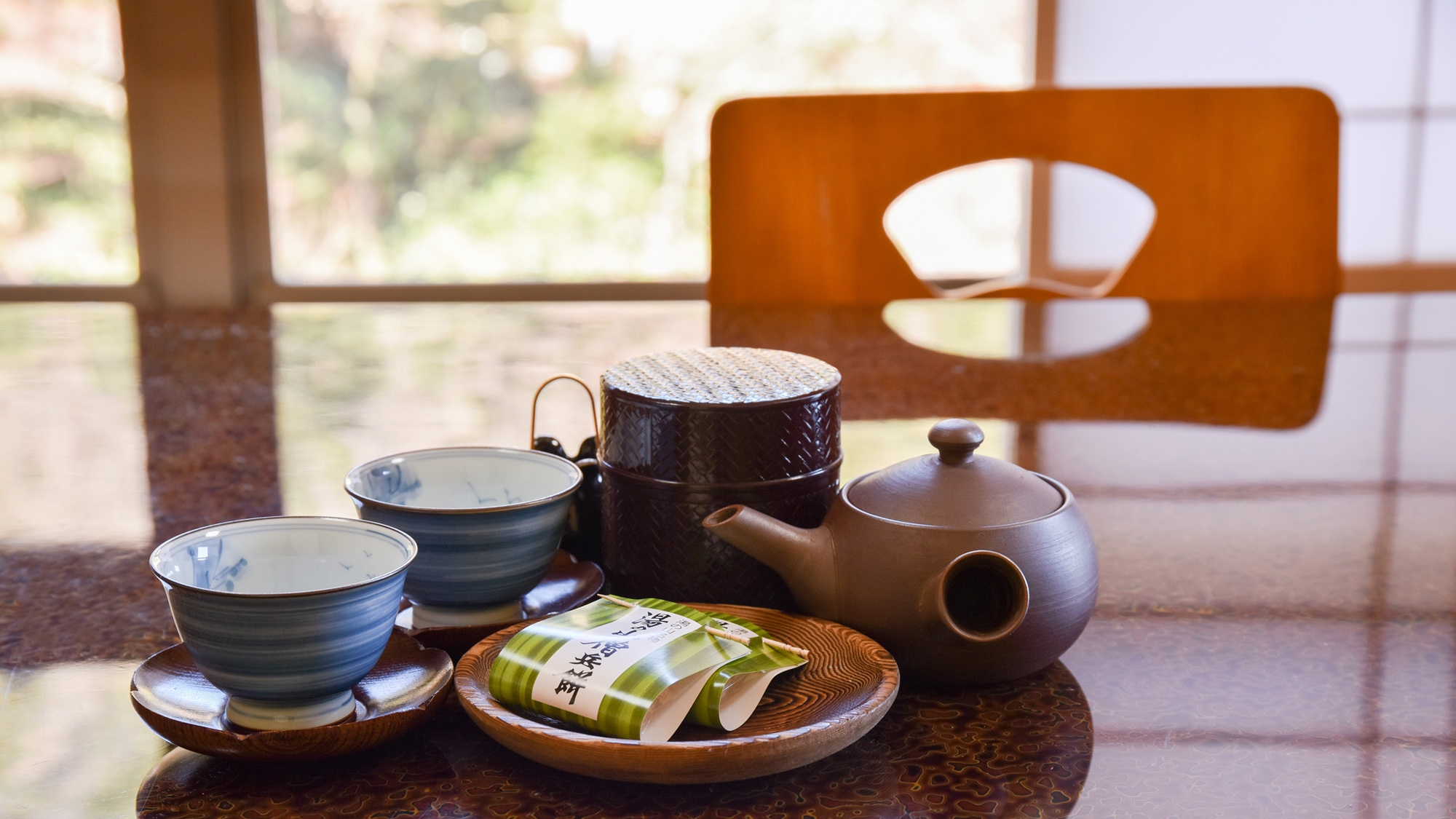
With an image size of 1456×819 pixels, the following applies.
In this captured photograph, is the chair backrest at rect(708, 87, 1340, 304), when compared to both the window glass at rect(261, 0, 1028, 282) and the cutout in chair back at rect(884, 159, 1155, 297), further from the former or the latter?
the window glass at rect(261, 0, 1028, 282)

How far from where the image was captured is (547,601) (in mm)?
535

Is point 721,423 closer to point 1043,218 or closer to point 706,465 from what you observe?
point 706,465

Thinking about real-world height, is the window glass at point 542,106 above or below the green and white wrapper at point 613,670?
above

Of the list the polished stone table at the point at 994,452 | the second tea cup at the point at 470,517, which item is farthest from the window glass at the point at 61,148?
the second tea cup at the point at 470,517

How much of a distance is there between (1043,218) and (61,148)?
Result: 261cm

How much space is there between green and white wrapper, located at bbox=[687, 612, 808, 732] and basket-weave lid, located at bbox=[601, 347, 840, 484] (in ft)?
0.22

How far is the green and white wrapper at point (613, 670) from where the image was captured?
1.27ft

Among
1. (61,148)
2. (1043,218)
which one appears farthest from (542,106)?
(1043,218)

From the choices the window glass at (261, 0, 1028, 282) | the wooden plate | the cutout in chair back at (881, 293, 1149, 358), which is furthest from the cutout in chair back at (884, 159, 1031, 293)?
the wooden plate

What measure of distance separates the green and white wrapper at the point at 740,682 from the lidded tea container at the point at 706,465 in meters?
0.05

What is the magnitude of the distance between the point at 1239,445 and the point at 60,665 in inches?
27.6

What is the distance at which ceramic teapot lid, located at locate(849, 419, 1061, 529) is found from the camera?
1.49ft

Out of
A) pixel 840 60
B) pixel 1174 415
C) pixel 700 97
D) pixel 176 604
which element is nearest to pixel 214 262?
pixel 700 97

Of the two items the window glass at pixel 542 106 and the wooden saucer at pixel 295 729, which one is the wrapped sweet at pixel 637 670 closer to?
the wooden saucer at pixel 295 729
